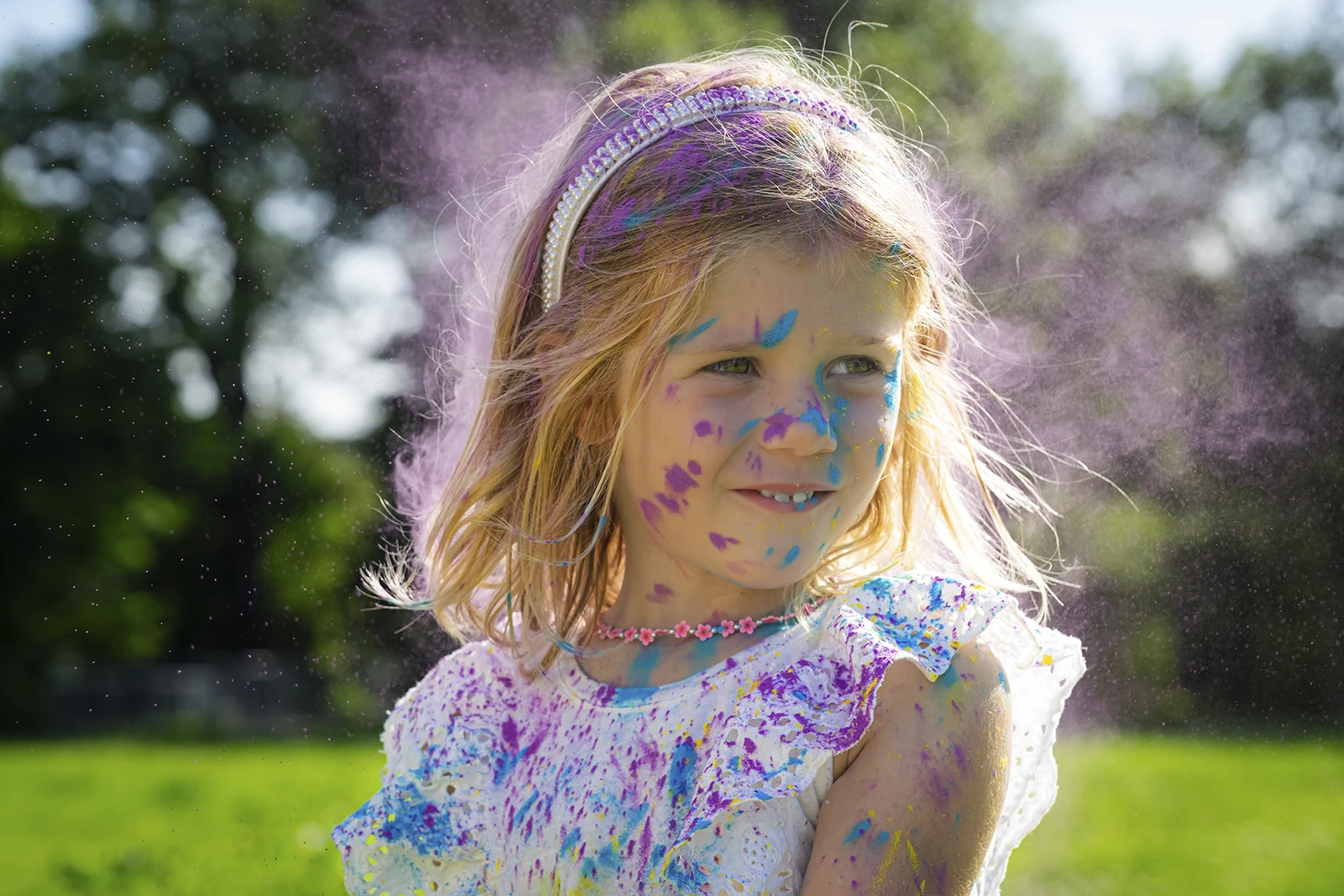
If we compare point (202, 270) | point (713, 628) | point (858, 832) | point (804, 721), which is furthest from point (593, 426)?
point (202, 270)

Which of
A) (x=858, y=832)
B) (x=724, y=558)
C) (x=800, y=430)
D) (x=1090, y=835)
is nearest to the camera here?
(x=858, y=832)

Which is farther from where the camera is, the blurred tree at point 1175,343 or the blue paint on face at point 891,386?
the blurred tree at point 1175,343

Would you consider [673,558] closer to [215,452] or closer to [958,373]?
[958,373]

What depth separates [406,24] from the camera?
268 centimetres

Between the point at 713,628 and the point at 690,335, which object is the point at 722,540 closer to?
the point at 713,628

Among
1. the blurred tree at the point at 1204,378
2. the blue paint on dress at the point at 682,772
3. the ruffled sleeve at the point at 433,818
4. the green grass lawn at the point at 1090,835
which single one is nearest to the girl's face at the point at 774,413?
the blue paint on dress at the point at 682,772

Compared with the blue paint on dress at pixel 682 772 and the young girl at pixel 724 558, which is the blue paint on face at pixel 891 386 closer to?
the young girl at pixel 724 558

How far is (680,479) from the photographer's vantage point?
5.13 feet

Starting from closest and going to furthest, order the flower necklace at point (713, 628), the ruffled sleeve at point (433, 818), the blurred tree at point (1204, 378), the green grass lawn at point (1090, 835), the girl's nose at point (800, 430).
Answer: the girl's nose at point (800, 430) → the flower necklace at point (713, 628) → the ruffled sleeve at point (433, 818) → the blurred tree at point (1204, 378) → the green grass lawn at point (1090, 835)

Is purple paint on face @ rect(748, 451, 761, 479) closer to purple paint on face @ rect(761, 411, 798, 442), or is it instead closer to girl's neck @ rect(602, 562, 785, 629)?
purple paint on face @ rect(761, 411, 798, 442)

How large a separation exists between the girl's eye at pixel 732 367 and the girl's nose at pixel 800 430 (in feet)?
0.24

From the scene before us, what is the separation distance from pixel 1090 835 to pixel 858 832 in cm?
256

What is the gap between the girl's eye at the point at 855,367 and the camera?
152 cm

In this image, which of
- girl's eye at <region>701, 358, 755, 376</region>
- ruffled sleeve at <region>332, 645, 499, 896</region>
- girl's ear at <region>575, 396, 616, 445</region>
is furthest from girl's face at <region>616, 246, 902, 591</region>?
ruffled sleeve at <region>332, 645, 499, 896</region>
